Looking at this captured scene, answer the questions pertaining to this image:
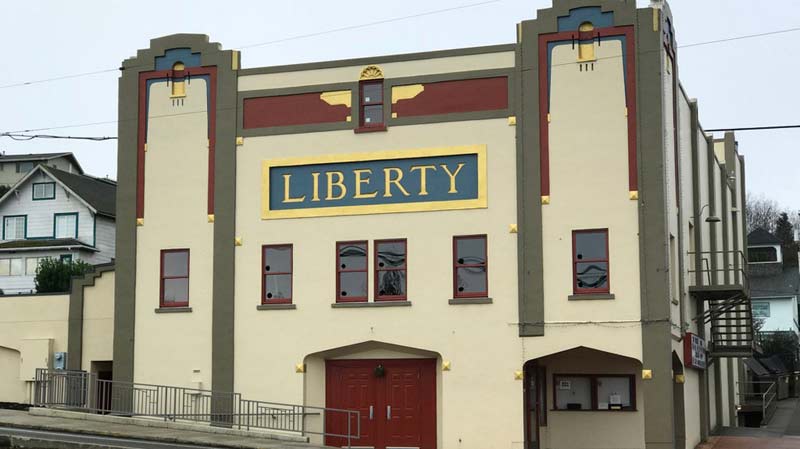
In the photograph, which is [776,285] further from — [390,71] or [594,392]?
[390,71]

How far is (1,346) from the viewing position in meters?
36.7

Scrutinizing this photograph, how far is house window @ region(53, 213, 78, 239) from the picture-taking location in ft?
205

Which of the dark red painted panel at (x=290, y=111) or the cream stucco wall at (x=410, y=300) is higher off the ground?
the dark red painted panel at (x=290, y=111)

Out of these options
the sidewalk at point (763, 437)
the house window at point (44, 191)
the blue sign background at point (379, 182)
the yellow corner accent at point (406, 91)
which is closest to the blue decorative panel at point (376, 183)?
the blue sign background at point (379, 182)

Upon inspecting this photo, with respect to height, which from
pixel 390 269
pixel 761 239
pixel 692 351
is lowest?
pixel 692 351

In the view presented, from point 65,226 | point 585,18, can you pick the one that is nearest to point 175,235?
point 585,18

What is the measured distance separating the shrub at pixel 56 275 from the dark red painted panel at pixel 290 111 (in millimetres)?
25044

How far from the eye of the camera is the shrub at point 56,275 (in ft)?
180

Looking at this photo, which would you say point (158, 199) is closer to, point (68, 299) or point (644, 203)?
point (68, 299)

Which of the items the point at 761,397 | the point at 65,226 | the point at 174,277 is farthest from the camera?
the point at 65,226

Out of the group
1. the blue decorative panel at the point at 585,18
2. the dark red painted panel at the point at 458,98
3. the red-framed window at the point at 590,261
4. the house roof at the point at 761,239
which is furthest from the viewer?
the house roof at the point at 761,239

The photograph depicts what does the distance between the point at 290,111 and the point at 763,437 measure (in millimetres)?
18379

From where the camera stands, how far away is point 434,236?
3067 cm

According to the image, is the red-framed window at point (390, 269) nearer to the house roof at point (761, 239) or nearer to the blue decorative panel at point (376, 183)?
the blue decorative panel at point (376, 183)
